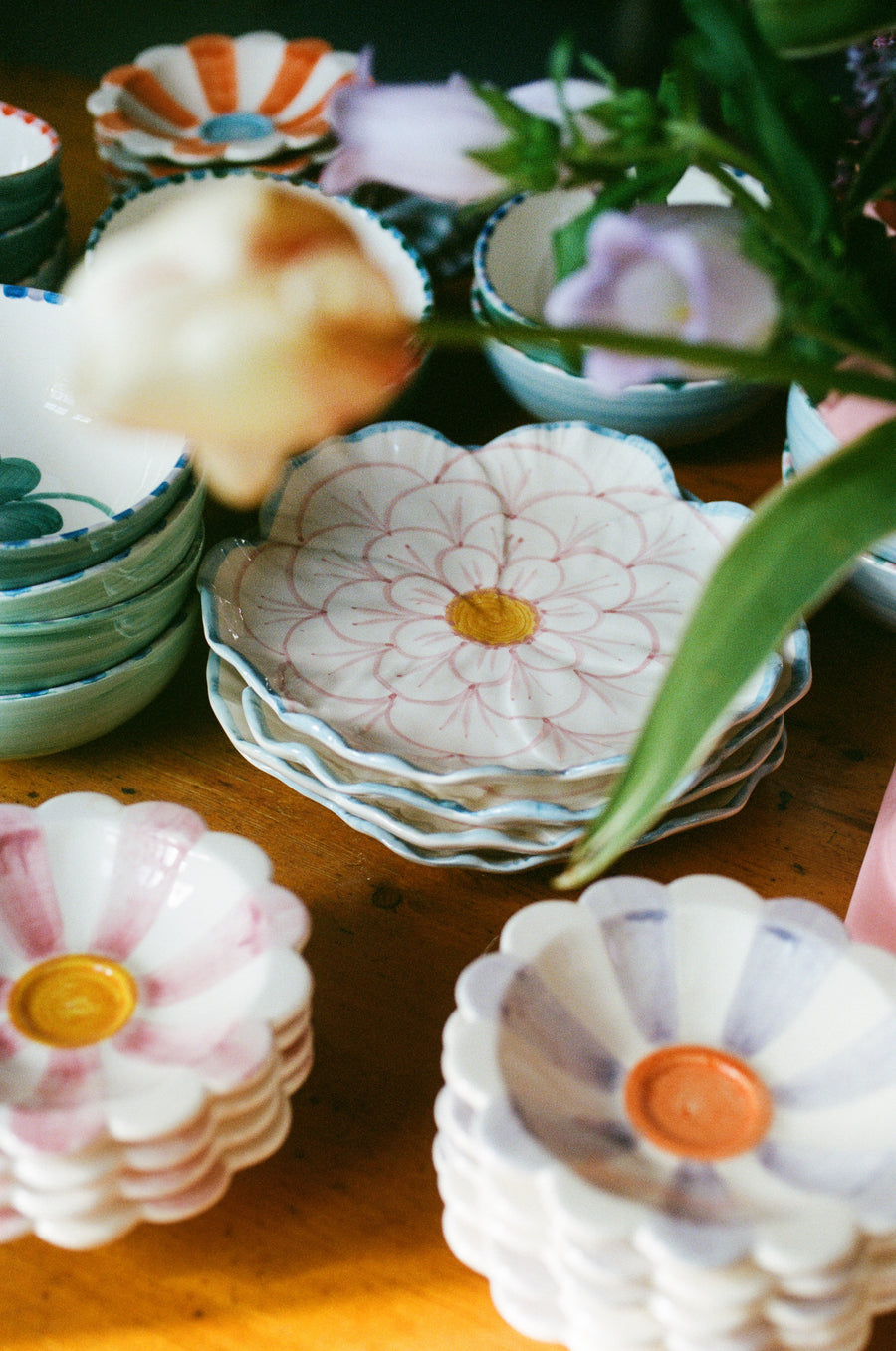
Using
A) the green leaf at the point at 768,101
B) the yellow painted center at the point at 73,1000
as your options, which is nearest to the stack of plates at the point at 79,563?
the yellow painted center at the point at 73,1000

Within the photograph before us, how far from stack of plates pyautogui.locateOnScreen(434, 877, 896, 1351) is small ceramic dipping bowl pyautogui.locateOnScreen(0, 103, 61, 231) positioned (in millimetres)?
529

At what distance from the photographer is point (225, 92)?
→ 98 centimetres

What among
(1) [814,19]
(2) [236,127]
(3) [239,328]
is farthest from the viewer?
(2) [236,127]

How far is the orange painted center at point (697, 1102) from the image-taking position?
359 millimetres

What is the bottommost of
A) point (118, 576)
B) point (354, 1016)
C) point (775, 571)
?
point (354, 1016)

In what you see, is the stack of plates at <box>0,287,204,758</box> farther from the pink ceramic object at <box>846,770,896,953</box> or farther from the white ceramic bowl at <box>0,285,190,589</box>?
the pink ceramic object at <box>846,770,896,953</box>

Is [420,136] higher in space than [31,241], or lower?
higher

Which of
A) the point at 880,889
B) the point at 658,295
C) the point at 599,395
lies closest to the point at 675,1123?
the point at 880,889

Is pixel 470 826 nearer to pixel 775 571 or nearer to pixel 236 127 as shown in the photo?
pixel 775 571

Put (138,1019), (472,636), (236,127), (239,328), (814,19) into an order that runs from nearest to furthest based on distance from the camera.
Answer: (239,328)
(814,19)
(138,1019)
(472,636)
(236,127)

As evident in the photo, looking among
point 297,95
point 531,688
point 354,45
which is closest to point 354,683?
point 531,688

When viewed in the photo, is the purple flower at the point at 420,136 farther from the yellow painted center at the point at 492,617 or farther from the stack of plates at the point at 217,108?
the stack of plates at the point at 217,108

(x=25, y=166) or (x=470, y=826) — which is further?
(x=25, y=166)

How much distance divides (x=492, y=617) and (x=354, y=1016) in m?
0.20
